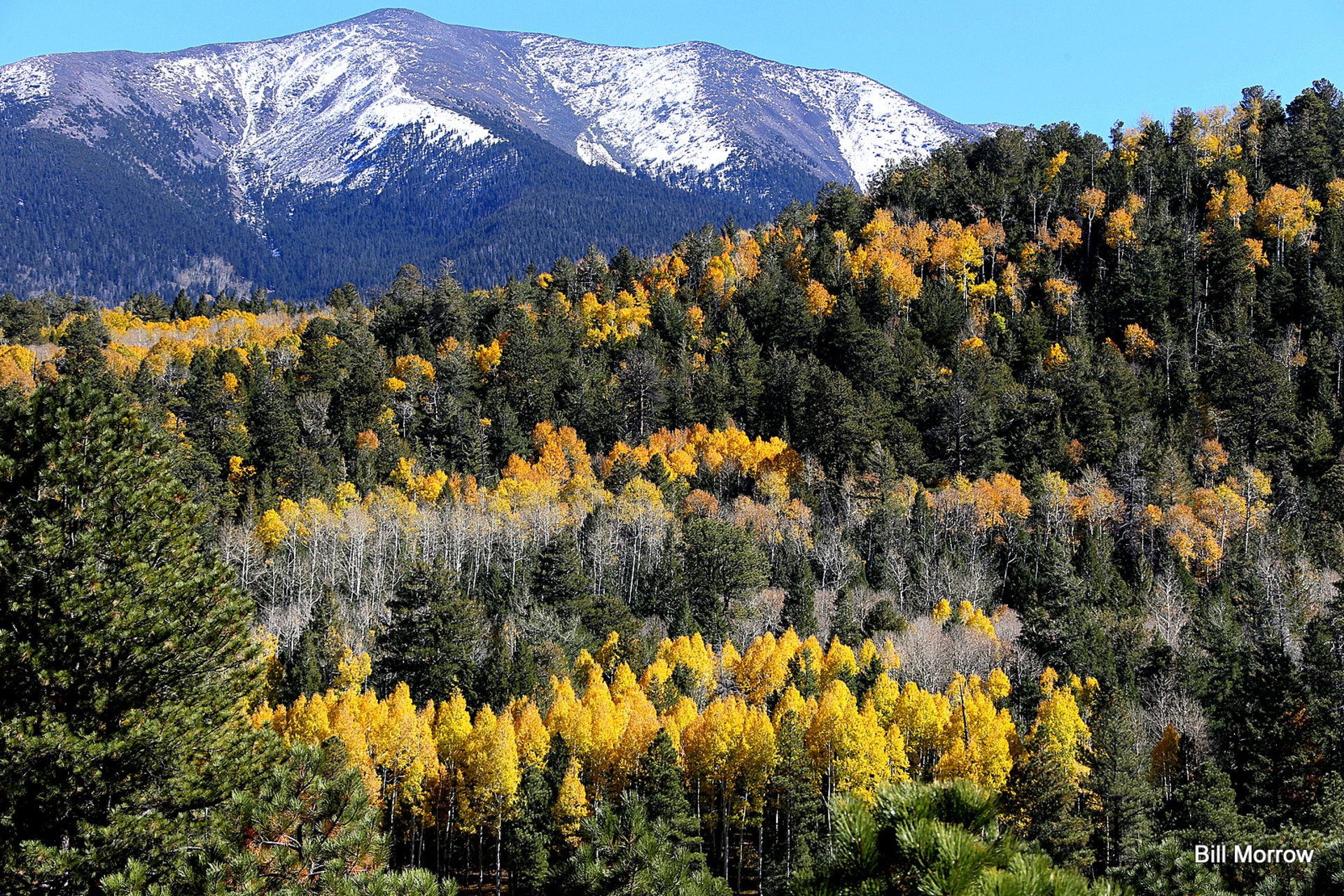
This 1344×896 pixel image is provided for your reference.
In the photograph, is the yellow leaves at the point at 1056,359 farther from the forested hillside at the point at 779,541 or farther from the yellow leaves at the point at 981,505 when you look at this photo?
the yellow leaves at the point at 981,505

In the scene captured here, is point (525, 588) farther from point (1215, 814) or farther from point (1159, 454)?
point (1159, 454)

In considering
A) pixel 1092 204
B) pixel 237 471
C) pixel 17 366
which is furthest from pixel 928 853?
pixel 17 366

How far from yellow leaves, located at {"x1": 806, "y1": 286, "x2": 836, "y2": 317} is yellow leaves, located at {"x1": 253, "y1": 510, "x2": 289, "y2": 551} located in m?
54.3

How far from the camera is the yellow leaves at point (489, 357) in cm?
9981

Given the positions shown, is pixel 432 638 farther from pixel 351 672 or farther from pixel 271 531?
pixel 271 531

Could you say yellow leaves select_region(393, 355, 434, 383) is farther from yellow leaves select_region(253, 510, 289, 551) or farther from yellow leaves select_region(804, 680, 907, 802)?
yellow leaves select_region(804, 680, 907, 802)

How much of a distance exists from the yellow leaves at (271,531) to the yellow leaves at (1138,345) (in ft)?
244

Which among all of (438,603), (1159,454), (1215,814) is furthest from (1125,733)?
(1159,454)

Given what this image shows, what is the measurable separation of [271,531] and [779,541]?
3821cm

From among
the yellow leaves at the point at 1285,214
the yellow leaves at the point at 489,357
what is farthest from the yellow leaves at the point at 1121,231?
the yellow leaves at the point at 489,357

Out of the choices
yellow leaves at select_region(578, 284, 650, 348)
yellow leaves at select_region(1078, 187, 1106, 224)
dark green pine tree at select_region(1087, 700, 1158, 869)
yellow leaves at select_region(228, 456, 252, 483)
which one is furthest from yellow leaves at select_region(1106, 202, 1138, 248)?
yellow leaves at select_region(228, 456, 252, 483)

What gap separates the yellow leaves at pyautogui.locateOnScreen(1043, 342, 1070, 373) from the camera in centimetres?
8712

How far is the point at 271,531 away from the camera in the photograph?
74.4 m

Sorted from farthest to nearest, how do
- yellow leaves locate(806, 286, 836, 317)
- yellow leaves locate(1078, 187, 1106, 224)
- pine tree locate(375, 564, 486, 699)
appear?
1. yellow leaves locate(806, 286, 836, 317)
2. yellow leaves locate(1078, 187, 1106, 224)
3. pine tree locate(375, 564, 486, 699)
